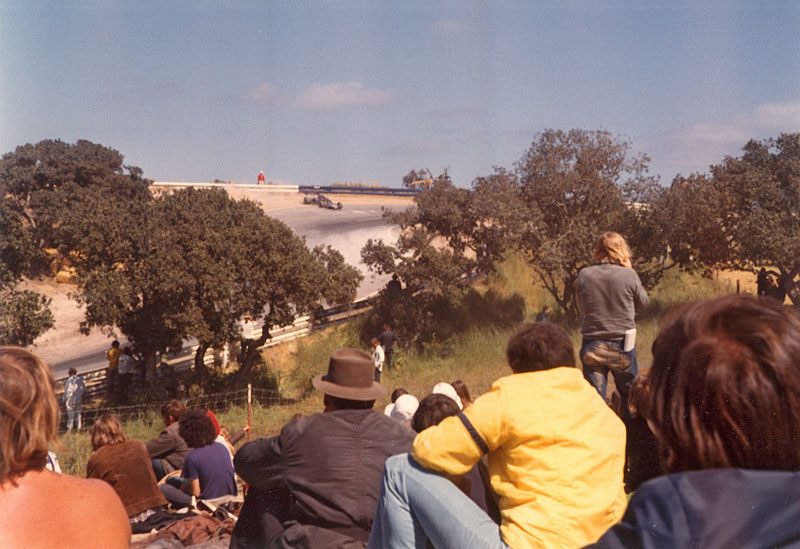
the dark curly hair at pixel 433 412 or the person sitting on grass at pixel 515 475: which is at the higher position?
the person sitting on grass at pixel 515 475

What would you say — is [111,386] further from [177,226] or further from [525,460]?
[525,460]

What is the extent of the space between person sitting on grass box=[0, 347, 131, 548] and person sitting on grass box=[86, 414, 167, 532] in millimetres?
3483

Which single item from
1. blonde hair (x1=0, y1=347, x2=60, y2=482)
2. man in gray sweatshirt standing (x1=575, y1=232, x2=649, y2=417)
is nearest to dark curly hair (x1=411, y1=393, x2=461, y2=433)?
man in gray sweatshirt standing (x1=575, y1=232, x2=649, y2=417)

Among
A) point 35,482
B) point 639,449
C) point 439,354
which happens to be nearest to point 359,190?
point 439,354

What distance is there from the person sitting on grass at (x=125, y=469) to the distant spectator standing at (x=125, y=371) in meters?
17.2

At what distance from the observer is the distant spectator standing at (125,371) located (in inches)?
871

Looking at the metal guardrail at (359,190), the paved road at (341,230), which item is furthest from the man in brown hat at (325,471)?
the metal guardrail at (359,190)

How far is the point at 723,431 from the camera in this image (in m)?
1.36

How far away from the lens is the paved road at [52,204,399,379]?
30153mm

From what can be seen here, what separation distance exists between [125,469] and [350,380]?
9.11 feet

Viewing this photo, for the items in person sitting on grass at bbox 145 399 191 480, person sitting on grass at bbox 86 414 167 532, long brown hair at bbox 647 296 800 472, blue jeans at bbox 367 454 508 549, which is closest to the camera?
long brown hair at bbox 647 296 800 472

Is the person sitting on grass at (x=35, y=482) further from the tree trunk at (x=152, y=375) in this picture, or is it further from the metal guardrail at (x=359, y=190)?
the metal guardrail at (x=359, y=190)

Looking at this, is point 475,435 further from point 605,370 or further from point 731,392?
point 605,370

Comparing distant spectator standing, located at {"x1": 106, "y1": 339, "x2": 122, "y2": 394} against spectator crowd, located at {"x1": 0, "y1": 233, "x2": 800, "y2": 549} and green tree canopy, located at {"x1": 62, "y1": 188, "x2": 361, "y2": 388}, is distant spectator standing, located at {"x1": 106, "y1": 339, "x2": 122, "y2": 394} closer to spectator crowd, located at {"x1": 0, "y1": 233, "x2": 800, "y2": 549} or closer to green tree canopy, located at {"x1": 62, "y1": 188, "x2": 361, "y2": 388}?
green tree canopy, located at {"x1": 62, "y1": 188, "x2": 361, "y2": 388}
